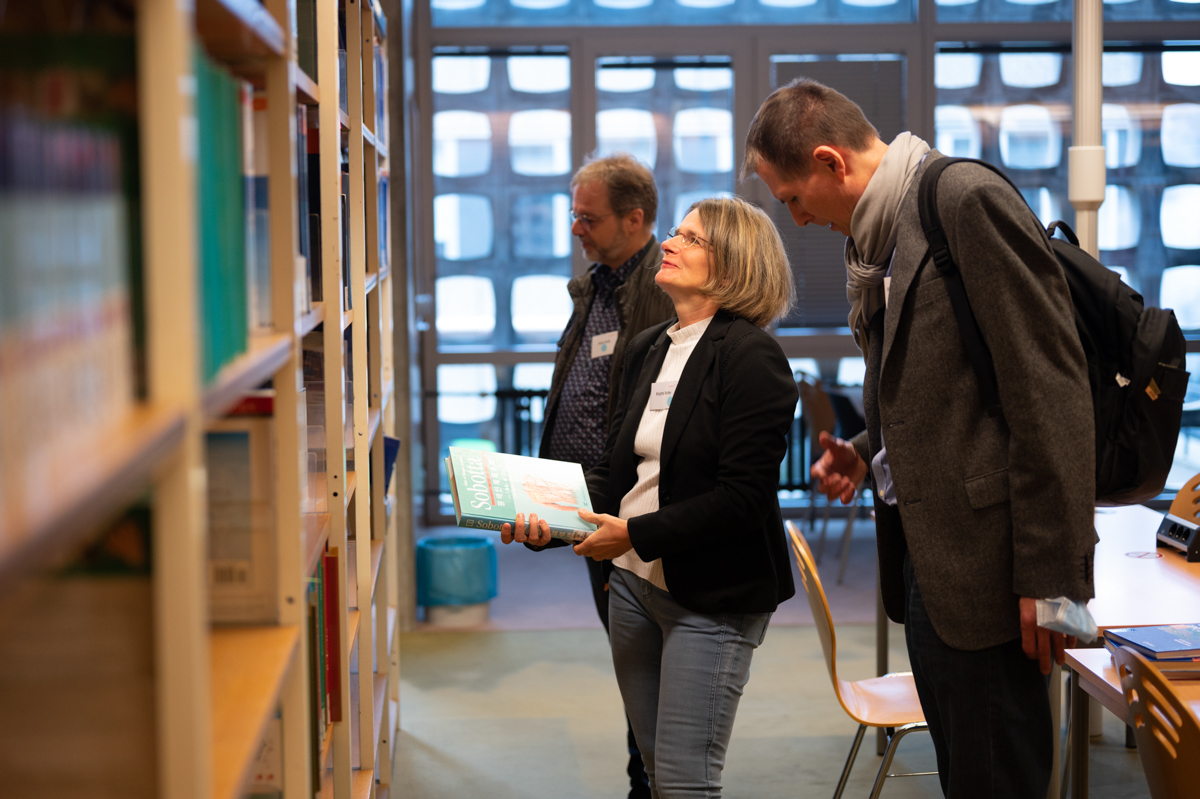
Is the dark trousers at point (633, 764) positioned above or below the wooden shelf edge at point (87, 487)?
below

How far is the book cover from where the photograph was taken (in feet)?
6.02

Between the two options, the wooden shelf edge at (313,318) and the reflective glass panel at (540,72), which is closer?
the wooden shelf edge at (313,318)

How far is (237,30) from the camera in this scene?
3.38 ft

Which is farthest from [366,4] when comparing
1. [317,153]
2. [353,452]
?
[353,452]

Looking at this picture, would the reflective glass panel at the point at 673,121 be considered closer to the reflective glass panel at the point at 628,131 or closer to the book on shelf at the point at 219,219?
the reflective glass panel at the point at 628,131

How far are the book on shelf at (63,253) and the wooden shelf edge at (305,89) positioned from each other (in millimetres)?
673

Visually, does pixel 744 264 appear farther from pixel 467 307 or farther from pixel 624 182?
pixel 467 307

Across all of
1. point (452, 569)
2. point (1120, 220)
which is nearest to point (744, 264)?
point (452, 569)

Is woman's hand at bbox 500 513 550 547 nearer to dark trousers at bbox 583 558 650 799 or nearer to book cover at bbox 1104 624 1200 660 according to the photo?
dark trousers at bbox 583 558 650 799

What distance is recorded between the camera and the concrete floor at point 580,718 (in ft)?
10.1

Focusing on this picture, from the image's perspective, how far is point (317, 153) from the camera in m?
Result: 1.86

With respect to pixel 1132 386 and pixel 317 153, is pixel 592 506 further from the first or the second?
pixel 1132 386

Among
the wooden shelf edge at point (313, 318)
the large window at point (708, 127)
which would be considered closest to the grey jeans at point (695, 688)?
the wooden shelf edge at point (313, 318)

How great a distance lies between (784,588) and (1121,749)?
6.33 feet
